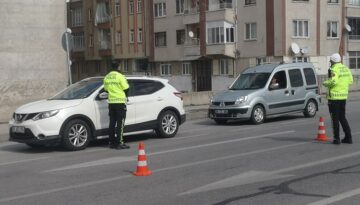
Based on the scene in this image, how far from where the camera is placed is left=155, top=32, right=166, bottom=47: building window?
59438 mm

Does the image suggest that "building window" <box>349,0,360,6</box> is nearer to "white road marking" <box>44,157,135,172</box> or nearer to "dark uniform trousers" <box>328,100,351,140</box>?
"dark uniform trousers" <box>328,100,351,140</box>

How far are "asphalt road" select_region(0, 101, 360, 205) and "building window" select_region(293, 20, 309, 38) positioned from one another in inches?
1388

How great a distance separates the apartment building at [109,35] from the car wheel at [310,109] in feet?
139

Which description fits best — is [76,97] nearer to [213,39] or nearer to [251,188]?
[251,188]

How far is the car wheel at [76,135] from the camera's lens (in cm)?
1279

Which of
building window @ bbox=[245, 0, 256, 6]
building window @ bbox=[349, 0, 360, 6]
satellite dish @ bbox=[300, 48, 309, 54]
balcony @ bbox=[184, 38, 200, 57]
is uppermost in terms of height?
building window @ bbox=[349, 0, 360, 6]

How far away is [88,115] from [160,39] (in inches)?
1858

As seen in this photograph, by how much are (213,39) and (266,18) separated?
20.5 ft

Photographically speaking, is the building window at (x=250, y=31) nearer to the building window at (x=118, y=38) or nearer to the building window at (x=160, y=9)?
the building window at (x=160, y=9)

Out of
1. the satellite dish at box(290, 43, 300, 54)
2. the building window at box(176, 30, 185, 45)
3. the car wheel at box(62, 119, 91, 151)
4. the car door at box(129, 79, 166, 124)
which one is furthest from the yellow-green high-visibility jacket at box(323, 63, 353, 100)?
the building window at box(176, 30, 185, 45)

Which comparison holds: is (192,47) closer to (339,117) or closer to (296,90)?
(296,90)

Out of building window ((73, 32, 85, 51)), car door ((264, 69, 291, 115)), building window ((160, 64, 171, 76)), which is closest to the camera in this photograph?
car door ((264, 69, 291, 115))

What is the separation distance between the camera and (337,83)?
12.3 m

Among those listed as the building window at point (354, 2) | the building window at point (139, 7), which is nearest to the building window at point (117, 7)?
the building window at point (139, 7)
